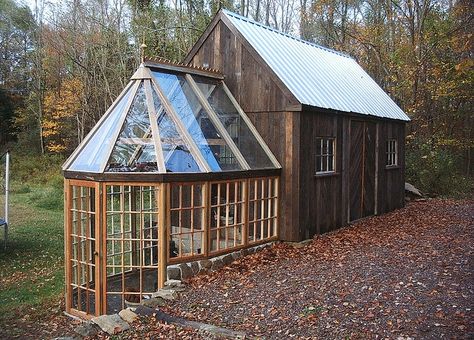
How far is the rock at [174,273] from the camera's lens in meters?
6.93

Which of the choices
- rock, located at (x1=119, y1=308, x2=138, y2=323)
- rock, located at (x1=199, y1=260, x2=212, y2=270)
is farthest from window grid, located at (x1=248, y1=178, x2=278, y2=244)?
rock, located at (x1=119, y1=308, x2=138, y2=323)

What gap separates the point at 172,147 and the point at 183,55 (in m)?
11.9

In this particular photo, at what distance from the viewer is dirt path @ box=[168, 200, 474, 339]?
16.3ft

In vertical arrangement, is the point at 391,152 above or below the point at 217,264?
above

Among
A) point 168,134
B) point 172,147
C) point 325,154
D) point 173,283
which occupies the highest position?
point 168,134

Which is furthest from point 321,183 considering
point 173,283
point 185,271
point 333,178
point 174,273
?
point 173,283

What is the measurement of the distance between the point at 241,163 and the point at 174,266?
225 cm

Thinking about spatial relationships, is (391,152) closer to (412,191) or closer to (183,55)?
(412,191)

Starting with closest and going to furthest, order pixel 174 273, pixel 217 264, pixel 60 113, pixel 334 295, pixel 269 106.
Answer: pixel 334 295, pixel 174 273, pixel 217 264, pixel 269 106, pixel 60 113

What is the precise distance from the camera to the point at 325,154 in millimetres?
10148

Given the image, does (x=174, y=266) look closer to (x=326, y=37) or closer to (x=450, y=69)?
(x=450, y=69)

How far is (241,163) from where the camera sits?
8320 millimetres

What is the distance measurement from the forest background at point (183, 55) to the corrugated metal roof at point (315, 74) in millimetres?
4043

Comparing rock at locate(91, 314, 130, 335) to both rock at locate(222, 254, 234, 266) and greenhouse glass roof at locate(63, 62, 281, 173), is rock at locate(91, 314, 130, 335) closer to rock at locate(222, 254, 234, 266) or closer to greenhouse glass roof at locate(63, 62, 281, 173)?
greenhouse glass roof at locate(63, 62, 281, 173)
